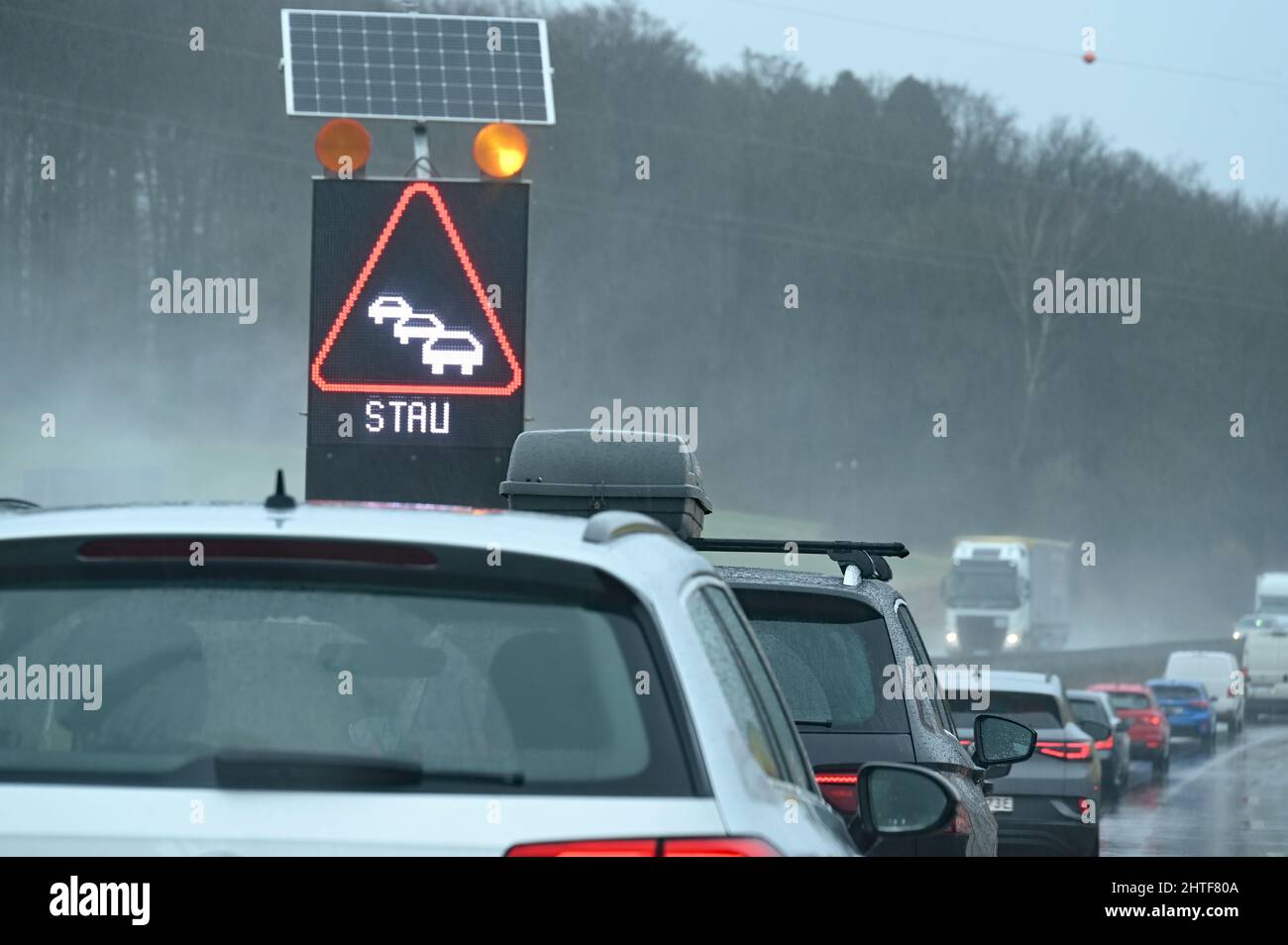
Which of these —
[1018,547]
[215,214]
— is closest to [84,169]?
[215,214]

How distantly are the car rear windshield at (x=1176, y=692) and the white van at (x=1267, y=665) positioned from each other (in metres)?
15.1

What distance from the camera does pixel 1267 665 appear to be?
5816 cm

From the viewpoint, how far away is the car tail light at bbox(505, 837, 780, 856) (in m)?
2.67

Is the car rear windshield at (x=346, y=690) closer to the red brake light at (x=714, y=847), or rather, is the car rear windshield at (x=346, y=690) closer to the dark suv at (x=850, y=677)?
the red brake light at (x=714, y=847)

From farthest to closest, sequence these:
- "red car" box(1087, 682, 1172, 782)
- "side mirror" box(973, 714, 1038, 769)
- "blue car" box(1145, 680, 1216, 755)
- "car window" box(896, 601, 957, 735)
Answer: "blue car" box(1145, 680, 1216, 755) → "red car" box(1087, 682, 1172, 782) → "side mirror" box(973, 714, 1038, 769) → "car window" box(896, 601, 957, 735)

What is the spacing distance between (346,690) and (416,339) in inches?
350

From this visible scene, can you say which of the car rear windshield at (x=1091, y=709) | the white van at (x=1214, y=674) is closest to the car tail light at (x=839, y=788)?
the car rear windshield at (x=1091, y=709)

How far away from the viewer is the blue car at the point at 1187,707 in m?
42.2

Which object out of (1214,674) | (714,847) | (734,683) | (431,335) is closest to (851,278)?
(1214,674)

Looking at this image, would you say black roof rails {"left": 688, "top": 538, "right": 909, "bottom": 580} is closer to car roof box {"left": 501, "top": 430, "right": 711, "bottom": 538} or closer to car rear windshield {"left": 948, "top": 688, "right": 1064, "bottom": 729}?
car roof box {"left": 501, "top": 430, "right": 711, "bottom": 538}

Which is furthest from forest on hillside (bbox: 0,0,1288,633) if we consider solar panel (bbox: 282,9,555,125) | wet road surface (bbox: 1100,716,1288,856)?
solar panel (bbox: 282,9,555,125)

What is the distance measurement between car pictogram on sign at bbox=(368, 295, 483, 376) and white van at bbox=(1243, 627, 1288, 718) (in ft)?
161

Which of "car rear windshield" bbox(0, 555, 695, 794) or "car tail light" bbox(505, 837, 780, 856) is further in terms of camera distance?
"car rear windshield" bbox(0, 555, 695, 794)
